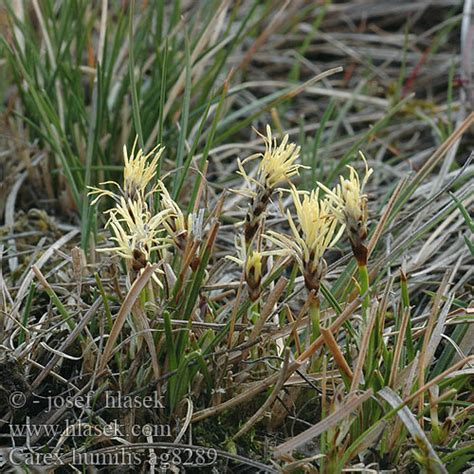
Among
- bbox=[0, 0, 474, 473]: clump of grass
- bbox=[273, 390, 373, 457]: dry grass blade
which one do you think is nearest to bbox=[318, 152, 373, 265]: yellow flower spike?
bbox=[0, 0, 474, 473]: clump of grass

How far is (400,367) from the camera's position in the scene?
49.8 inches

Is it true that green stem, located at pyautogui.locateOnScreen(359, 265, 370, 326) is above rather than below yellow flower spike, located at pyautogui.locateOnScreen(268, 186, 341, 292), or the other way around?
below

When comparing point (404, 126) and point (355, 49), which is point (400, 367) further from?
point (355, 49)

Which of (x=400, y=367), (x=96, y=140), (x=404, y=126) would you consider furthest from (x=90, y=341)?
(x=404, y=126)

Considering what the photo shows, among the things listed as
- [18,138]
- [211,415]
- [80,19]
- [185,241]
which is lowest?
[211,415]

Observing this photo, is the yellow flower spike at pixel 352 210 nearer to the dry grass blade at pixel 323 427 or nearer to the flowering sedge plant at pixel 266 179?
the flowering sedge plant at pixel 266 179

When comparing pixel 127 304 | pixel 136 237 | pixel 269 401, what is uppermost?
pixel 136 237

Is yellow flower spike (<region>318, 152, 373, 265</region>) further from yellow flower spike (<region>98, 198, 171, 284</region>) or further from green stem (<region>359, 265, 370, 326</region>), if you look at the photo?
yellow flower spike (<region>98, 198, 171, 284</region>)

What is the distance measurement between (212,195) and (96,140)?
0.34 m

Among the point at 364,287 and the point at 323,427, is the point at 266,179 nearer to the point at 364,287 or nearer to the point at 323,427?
the point at 364,287

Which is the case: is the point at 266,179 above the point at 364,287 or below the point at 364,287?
above

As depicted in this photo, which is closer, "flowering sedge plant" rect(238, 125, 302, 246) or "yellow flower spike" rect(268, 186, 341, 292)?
"yellow flower spike" rect(268, 186, 341, 292)

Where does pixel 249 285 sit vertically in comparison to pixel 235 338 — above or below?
above

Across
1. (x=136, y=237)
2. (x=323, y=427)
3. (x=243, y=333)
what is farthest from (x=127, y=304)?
(x=323, y=427)
